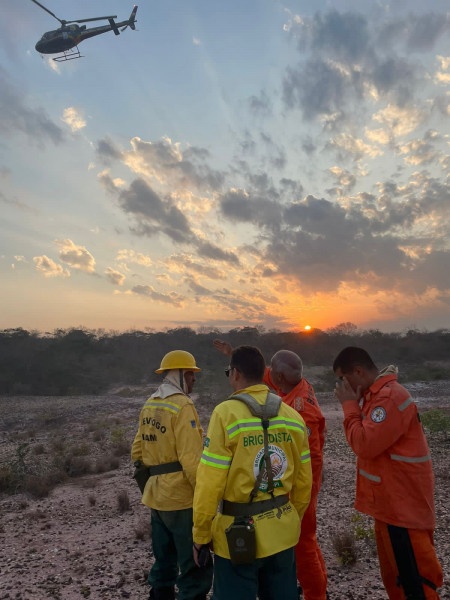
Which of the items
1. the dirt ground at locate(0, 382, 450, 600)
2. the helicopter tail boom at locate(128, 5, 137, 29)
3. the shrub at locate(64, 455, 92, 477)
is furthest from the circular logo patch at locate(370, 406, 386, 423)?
the helicopter tail boom at locate(128, 5, 137, 29)

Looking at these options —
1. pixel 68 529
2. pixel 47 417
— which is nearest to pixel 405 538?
pixel 68 529

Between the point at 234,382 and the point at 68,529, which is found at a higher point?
the point at 234,382

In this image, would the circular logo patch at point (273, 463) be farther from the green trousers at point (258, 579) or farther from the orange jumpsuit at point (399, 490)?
the orange jumpsuit at point (399, 490)

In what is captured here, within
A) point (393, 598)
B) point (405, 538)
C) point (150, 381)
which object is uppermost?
point (405, 538)

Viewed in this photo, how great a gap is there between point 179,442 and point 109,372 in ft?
110

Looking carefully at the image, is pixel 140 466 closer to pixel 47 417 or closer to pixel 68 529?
pixel 68 529

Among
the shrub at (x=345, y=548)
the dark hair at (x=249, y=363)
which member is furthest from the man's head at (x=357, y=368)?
the shrub at (x=345, y=548)

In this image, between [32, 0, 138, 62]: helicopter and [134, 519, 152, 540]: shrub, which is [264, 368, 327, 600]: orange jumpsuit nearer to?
[134, 519, 152, 540]: shrub

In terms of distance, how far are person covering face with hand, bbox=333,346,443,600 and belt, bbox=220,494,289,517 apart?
2.44 ft

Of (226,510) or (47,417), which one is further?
(47,417)

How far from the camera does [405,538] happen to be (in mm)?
2861

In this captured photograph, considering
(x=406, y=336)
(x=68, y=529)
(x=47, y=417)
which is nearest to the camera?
(x=68, y=529)

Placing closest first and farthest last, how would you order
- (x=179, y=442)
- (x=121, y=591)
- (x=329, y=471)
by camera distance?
(x=179, y=442), (x=121, y=591), (x=329, y=471)

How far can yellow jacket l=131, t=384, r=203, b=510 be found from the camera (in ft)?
11.1
